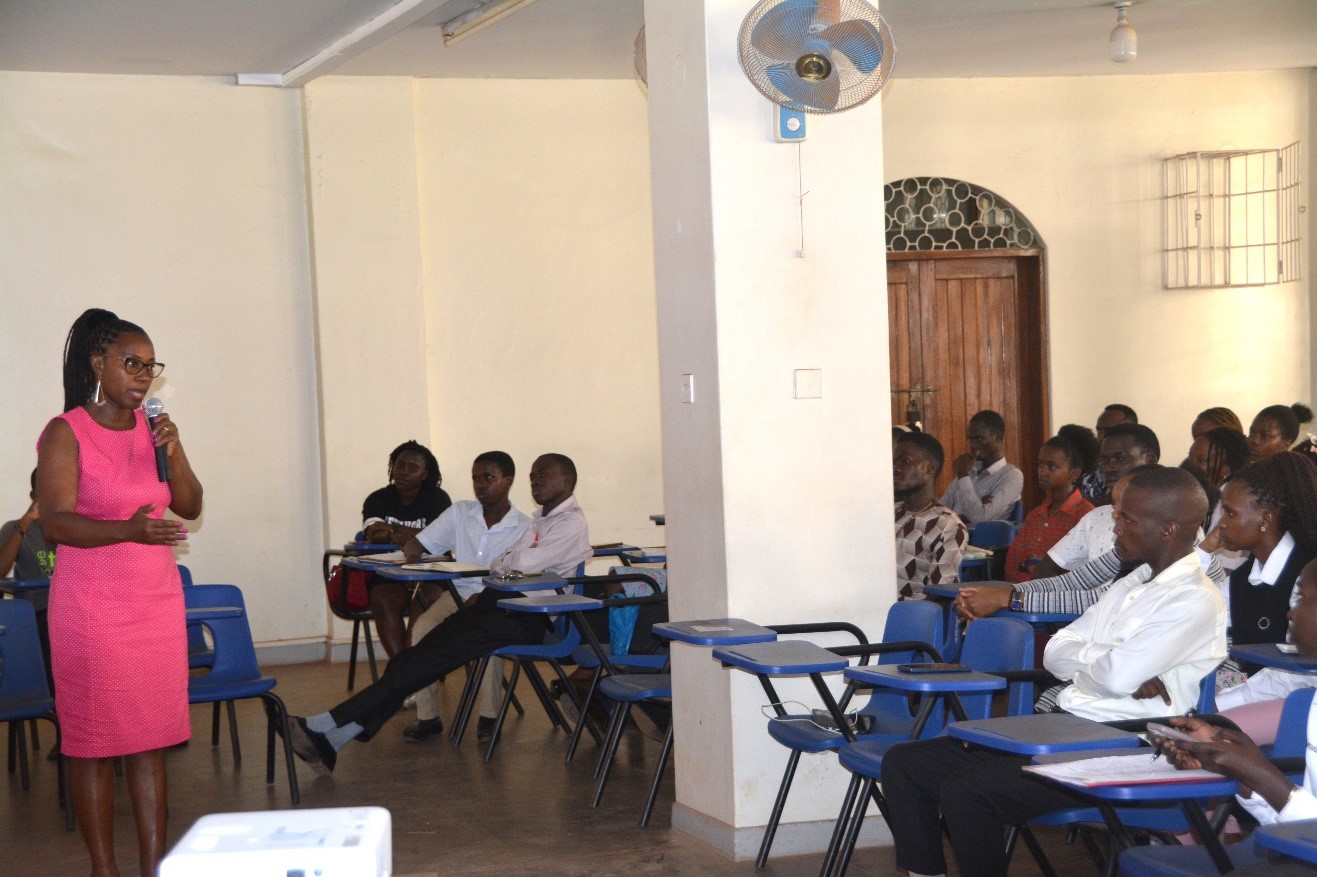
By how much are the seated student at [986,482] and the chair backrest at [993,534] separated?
0.62 metres

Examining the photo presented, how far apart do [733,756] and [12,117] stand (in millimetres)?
5823

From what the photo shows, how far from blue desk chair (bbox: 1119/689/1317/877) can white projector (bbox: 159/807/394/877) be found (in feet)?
5.74

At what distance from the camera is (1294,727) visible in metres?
2.96

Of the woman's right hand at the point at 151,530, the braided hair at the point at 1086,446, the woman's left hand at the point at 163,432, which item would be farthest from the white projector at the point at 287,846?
the braided hair at the point at 1086,446

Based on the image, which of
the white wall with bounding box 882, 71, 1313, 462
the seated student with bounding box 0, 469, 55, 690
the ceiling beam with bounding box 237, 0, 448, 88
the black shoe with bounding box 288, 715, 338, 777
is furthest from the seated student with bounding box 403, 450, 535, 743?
the white wall with bounding box 882, 71, 1313, 462

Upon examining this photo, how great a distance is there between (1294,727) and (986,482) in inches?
204

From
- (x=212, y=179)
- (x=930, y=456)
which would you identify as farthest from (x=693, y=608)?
(x=212, y=179)

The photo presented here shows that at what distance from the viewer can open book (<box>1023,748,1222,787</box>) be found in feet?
8.00

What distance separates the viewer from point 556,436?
887 centimetres

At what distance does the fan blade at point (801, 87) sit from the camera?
4.27 metres

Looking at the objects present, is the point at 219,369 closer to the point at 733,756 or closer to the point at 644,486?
the point at 644,486

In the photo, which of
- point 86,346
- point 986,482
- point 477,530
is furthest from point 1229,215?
point 86,346

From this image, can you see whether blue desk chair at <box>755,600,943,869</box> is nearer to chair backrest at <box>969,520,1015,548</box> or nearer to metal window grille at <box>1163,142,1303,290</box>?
chair backrest at <box>969,520,1015,548</box>

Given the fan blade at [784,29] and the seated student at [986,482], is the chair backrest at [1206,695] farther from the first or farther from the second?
the seated student at [986,482]
